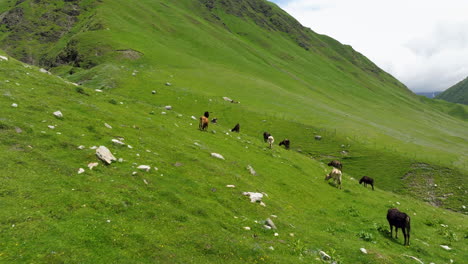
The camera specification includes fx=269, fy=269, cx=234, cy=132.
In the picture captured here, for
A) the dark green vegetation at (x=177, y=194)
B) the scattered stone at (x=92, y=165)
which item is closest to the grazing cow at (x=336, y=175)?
the dark green vegetation at (x=177, y=194)

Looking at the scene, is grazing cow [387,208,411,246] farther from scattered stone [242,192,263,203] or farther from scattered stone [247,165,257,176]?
scattered stone [247,165,257,176]

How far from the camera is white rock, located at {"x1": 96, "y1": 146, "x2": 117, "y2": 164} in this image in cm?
1558

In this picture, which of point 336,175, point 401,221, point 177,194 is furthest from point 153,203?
point 336,175

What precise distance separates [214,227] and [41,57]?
393 feet

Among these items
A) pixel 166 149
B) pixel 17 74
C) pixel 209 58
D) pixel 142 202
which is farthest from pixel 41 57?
pixel 142 202

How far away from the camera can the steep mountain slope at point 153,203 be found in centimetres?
1048

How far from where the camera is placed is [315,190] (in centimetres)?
2358

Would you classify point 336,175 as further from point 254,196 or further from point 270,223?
point 270,223

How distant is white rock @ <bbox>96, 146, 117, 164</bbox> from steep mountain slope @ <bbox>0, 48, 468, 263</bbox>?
35 centimetres

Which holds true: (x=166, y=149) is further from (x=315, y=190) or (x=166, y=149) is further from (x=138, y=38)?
(x=138, y=38)

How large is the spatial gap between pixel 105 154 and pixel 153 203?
4.84 meters

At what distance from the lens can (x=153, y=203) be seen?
1345cm

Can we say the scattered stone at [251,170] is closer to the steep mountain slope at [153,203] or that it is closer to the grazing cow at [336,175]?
the steep mountain slope at [153,203]

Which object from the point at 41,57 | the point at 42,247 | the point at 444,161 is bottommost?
the point at 41,57
